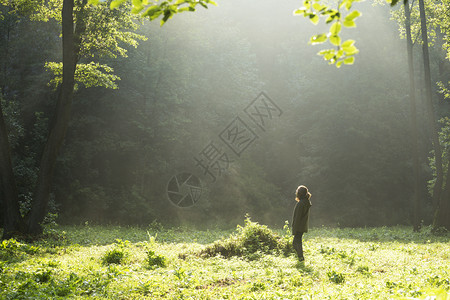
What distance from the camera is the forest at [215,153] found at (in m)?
8.85

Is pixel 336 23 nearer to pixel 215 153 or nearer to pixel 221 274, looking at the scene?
pixel 221 274

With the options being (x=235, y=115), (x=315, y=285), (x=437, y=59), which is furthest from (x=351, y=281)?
(x=437, y=59)

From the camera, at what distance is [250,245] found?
11727 millimetres

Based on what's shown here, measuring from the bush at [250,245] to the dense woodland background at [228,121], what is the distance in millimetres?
10341

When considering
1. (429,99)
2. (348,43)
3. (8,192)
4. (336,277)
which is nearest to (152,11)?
(348,43)

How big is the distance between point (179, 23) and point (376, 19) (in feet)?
63.5

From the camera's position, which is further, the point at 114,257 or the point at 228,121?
the point at 228,121

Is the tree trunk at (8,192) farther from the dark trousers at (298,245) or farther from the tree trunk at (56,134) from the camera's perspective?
the dark trousers at (298,245)

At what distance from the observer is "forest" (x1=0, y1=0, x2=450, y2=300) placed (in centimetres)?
885

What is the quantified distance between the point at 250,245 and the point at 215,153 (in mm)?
18759

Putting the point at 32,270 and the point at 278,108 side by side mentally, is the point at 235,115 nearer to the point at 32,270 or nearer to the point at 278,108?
the point at 278,108

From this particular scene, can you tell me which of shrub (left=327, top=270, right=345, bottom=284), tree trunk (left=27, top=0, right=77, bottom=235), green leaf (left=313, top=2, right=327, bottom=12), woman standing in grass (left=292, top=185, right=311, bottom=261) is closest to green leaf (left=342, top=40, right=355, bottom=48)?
green leaf (left=313, top=2, right=327, bottom=12)

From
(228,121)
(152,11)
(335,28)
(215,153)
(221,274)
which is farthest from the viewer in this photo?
(228,121)

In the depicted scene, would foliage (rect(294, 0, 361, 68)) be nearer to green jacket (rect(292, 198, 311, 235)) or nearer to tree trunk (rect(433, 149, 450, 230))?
green jacket (rect(292, 198, 311, 235))
